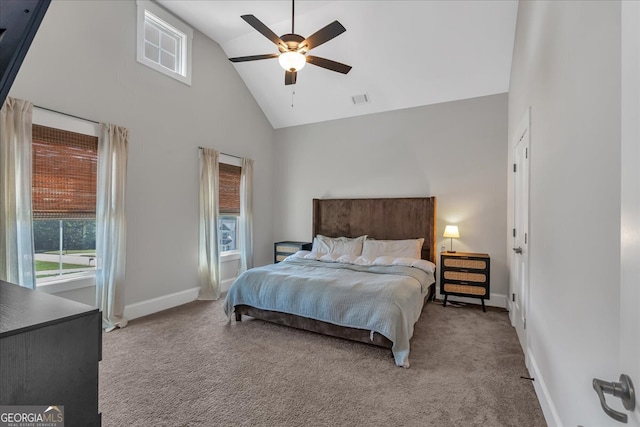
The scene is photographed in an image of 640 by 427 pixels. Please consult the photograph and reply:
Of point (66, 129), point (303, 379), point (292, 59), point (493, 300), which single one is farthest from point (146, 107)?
point (493, 300)

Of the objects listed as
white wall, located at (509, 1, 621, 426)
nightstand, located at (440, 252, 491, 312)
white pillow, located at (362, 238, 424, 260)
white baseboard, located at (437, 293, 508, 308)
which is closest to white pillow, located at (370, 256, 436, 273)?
white pillow, located at (362, 238, 424, 260)

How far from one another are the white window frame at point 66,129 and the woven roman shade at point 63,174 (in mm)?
51

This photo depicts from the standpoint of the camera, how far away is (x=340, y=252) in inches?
180

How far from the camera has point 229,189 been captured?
499 centimetres

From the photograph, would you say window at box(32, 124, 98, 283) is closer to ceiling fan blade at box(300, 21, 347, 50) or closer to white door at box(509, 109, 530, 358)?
ceiling fan blade at box(300, 21, 347, 50)

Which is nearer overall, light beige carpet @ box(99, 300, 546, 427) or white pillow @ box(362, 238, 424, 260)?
light beige carpet @ box(99, 300, 546, 427)

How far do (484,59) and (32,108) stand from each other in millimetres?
5020

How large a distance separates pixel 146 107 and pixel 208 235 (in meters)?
1.85

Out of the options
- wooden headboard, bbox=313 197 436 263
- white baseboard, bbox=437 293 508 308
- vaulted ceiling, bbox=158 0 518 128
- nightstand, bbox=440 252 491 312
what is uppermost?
vaulted ceiling, bbox=158 0 518 128

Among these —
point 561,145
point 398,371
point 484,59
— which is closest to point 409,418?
point 398,371

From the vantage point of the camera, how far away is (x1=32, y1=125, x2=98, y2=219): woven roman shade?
9.23 feet

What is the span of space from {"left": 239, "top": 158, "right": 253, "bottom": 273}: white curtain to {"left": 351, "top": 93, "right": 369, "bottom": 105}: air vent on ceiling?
2071mm

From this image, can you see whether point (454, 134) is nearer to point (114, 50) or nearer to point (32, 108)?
Answer: point (114, 50)

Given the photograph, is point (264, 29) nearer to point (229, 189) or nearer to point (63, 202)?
point (63, 202)
